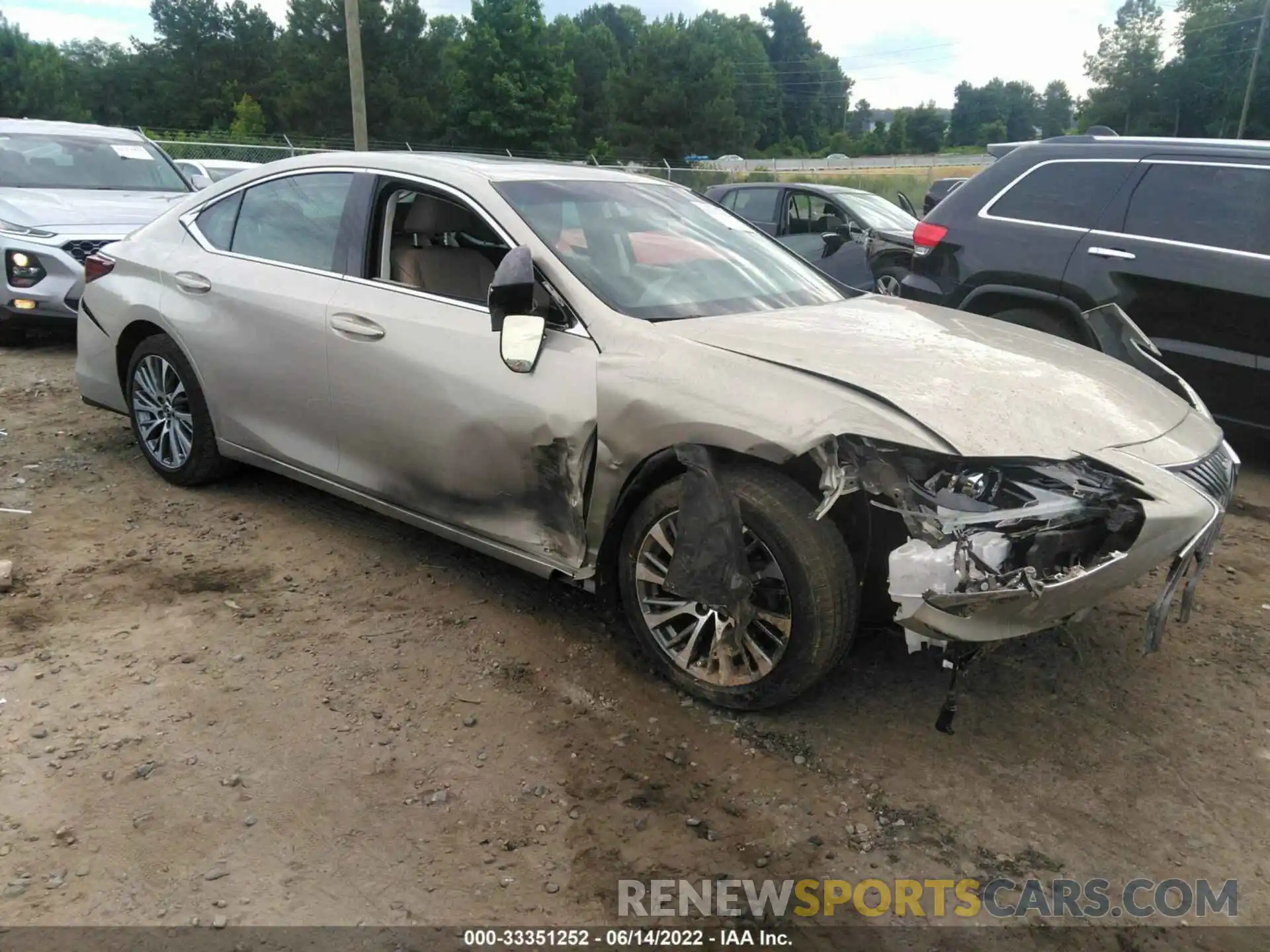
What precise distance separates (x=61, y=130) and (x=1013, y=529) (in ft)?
32.6

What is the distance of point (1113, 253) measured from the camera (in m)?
5.52

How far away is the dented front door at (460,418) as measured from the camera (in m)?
3.19

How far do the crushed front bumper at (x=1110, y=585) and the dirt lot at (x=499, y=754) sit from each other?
528 millimetres

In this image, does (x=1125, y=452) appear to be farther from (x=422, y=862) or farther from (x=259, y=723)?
(x=259, y=723)

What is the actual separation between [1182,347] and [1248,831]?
3.48 m

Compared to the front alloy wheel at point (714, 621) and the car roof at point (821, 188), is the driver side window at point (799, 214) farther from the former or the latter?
the front alloy wheel at point (714, 621)

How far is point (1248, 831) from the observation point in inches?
103

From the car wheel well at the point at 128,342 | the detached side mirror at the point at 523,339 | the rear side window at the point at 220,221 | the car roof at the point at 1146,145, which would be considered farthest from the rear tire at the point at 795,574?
the car roof at the point at 1146,145

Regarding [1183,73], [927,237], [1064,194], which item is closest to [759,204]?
[927,237]

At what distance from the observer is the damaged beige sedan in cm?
259

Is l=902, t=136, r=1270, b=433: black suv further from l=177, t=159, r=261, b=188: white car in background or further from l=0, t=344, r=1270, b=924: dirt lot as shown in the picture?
l=177, t=159, r=261, b=188: white car in background

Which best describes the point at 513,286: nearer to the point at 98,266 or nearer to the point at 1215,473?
the point at 1215,473

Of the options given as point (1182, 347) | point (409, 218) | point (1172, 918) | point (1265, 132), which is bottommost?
point (1172, 918)

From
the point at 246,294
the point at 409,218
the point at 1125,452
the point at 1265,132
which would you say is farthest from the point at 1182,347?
the point at 1265,132
